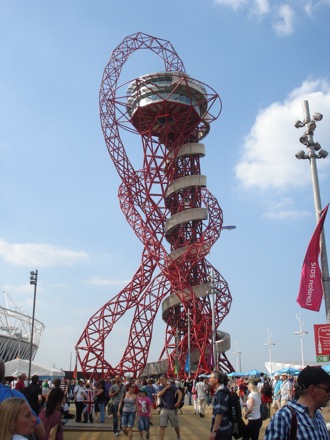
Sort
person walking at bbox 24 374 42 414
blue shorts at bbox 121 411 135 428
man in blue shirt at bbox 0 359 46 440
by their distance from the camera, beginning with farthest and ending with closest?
blue shorts at bbox 121 411 135 428
person walking at bbox 24 374 42 414
man in blue shirt at bbox 0 359 46 440

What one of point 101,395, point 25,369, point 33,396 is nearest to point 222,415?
point 33,396

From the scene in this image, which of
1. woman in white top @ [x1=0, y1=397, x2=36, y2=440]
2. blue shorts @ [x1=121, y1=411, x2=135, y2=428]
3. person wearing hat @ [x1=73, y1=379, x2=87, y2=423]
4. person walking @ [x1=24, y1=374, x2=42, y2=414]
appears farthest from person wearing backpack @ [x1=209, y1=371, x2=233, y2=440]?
person wearing hat @ [x1=73, y1=379, x2=87, y2=423]

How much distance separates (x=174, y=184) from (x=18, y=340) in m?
40.4

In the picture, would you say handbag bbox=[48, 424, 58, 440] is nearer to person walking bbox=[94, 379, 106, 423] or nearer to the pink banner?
the pink banner

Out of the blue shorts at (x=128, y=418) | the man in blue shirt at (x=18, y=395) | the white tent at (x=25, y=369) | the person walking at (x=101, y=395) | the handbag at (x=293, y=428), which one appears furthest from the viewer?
the white tent at (x=25, y=369)

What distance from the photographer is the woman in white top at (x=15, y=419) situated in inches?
124

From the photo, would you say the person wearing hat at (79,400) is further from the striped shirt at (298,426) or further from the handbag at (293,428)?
the handbag at (293,428)

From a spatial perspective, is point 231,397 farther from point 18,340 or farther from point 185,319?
point 18,340

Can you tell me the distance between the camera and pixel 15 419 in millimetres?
3215

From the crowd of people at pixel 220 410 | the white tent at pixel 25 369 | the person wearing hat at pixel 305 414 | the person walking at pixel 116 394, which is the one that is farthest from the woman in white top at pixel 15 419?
the white tent at pixel 25 369

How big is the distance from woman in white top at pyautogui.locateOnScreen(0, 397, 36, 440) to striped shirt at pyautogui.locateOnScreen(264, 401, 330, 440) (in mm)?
1578

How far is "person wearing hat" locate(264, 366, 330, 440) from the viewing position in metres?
3.28

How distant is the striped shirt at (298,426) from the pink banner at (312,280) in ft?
24.2

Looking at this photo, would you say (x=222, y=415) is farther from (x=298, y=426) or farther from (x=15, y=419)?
(x=15, y=419)
